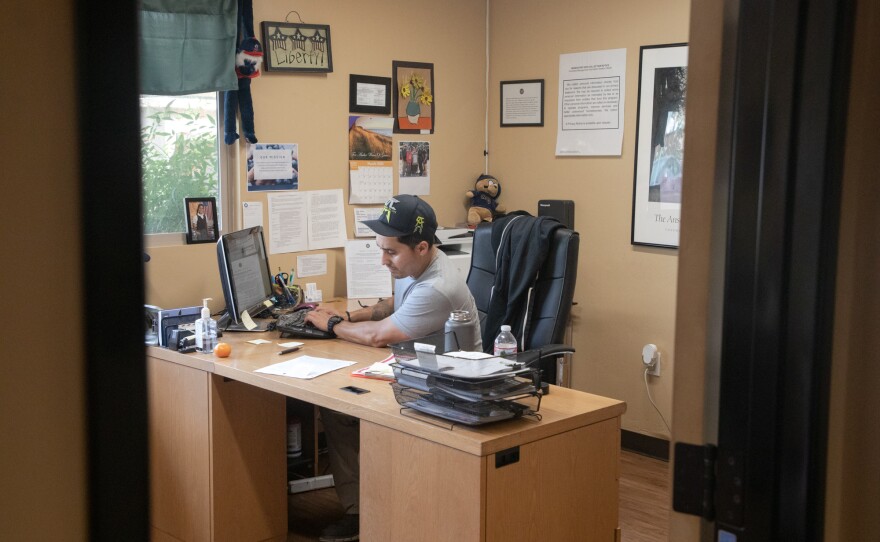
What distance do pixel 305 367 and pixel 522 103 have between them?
2.47m

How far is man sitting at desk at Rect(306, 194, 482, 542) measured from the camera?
10.9 feet

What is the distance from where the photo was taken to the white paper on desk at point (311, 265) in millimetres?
4207

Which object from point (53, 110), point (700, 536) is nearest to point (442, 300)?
point (700, 536)

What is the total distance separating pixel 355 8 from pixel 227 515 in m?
2.55

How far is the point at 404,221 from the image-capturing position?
3326mm

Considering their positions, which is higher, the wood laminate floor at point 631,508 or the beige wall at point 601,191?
the beige wall at point 601,191

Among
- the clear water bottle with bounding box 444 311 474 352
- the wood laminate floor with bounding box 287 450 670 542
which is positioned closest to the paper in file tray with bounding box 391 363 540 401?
the clear water bottle with bounding box 444 311 474 352

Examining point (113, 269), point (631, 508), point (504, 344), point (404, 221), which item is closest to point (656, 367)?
point (631, 508)

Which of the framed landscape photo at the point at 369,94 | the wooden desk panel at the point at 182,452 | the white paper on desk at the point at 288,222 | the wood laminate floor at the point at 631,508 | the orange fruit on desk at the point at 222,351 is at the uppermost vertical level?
the framed landscape photo at the point at 369,94

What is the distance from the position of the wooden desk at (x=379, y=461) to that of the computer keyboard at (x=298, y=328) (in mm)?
60

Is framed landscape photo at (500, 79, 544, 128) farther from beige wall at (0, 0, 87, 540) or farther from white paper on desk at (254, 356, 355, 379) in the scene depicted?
beige wall at (0, 0, 87, 540)

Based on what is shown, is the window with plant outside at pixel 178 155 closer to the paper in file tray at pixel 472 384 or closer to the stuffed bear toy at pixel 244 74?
the stuffed bear toy at pixel 244 74

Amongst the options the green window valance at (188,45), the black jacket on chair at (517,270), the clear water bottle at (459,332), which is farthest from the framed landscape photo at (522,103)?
the clear water bottle at (459,332)

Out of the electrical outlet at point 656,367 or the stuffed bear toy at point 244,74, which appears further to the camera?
the electrical outlet at point 656,367
